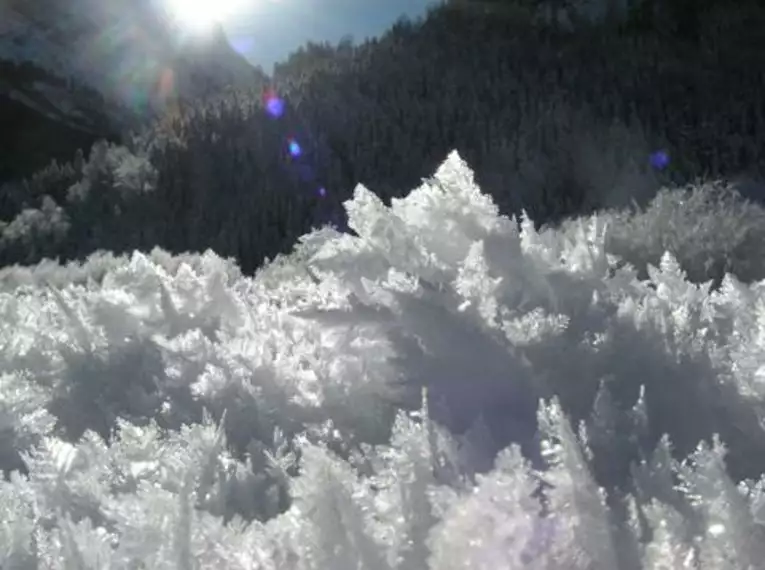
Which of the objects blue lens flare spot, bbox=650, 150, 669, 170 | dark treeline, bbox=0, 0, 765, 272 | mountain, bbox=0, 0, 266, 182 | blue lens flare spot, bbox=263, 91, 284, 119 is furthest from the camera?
mountain, bbox=0, 0, 266, 182

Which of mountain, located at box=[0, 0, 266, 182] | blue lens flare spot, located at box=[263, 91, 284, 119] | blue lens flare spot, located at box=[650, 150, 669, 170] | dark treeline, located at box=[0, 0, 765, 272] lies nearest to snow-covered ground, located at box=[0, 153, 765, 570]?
dark treeline, located at box=[0, 0, 765, 272]

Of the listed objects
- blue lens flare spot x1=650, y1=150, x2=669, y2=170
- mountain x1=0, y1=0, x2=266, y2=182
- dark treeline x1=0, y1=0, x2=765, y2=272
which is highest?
mountain x1=0, y1=0, x2=266, y2=182

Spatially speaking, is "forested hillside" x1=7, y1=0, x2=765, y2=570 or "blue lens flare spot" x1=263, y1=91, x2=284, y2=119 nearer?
"forested hillside" x1=7, y1=0, x2=765, y2=570

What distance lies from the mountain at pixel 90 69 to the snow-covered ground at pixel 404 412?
9.29 m

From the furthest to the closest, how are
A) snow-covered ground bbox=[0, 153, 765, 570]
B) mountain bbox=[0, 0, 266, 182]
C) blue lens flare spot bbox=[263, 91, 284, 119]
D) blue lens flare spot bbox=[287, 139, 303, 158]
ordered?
mountain bbox=[0, 0, 266, 182] → blue lens flare spot bbox=[263, 91, 284, 119] → blue lens flare spot bbox=[287, 139, 303, 158] → snow-covered ground bbox=[0, 153, 765, 570]

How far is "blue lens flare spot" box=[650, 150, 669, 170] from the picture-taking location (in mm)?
4117

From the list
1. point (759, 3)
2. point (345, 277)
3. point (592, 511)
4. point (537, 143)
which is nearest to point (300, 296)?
point (345, 277)

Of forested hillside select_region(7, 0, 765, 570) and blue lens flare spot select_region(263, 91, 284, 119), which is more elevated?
blue lens flare spot select_region(263, 91, 284, 119)

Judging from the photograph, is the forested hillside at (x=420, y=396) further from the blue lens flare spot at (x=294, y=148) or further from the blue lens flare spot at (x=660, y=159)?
the blue lens flare spot at (x=294, y=148)

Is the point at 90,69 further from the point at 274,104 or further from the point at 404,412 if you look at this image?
the point at 404,412

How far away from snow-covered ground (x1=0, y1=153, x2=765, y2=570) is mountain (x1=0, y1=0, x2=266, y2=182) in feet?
30.5

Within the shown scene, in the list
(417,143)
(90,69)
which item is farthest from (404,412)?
(90,69)

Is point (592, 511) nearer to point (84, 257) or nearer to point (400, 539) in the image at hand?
point (400, 539)

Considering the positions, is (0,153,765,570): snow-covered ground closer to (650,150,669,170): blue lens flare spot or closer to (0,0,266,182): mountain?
(650,150,669,170): blue lens flare spot
